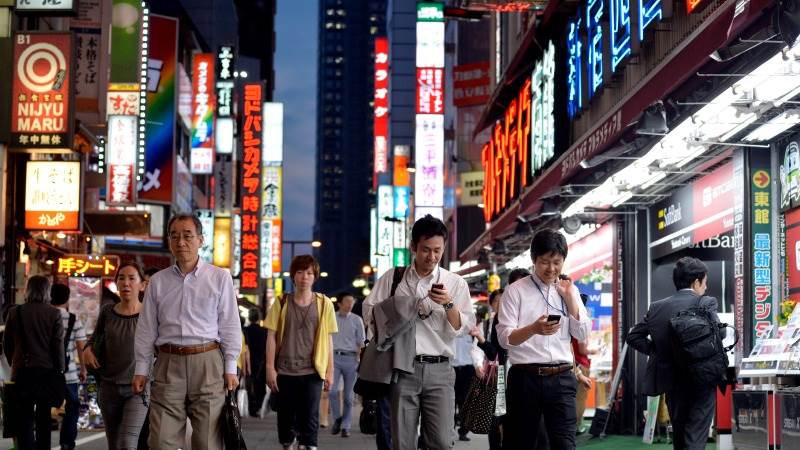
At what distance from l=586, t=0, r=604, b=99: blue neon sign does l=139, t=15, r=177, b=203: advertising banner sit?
898 inches

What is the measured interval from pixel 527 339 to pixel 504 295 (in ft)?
1.45

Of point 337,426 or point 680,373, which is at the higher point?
point 680,373

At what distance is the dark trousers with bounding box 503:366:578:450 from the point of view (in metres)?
7.71

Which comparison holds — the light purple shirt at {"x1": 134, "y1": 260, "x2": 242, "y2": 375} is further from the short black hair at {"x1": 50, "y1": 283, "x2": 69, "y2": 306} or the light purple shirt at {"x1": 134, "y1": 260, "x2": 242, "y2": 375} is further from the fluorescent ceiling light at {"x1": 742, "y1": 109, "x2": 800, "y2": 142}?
the fluorescent ceiling light at {"x1": 742, "y1": 109, "x2": 800, "y2": 142}

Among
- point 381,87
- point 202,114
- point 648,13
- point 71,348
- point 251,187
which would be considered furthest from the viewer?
point 381,87

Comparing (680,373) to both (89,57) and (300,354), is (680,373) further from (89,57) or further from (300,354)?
(89,57)

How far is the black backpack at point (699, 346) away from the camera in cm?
955

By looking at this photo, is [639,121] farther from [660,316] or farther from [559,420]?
[559,420]

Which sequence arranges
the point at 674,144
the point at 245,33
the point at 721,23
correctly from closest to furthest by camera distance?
the point at 721,23 < the point at 674,144 < the point at 245,33

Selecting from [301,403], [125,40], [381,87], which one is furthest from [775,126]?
[381,87]

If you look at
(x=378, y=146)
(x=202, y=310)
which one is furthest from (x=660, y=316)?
(x=378, y=146)

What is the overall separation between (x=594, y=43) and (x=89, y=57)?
1020 centimetres

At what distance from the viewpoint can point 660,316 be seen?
9.96m

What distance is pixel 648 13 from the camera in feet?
42.9
